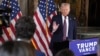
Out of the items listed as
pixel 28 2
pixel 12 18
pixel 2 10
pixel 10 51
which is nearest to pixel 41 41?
pixel 12 18

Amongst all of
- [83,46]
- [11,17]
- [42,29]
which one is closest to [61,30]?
[42,29]

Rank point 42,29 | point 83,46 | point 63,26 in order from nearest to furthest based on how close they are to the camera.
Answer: point 83,46 < point 63,26 < point 42,29

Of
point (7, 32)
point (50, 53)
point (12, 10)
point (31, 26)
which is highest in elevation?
point (31, 26)

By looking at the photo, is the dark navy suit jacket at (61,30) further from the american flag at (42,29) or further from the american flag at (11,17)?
the american flag at (11,17)

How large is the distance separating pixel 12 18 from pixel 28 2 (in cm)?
326

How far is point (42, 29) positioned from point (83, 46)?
2229mm

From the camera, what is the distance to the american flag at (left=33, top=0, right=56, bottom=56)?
7.62 meters

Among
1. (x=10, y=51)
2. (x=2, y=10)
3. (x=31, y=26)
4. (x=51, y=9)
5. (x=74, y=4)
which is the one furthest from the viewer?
(x=74, y=4)

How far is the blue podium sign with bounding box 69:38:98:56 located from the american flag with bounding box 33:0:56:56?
76.6 inches

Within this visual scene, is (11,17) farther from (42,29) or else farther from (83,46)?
(83,46)

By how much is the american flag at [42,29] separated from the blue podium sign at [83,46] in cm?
195

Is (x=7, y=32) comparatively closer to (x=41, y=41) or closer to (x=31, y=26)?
(x=41, y=41)

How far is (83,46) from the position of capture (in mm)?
5586

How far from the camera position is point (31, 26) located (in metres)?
2.92
